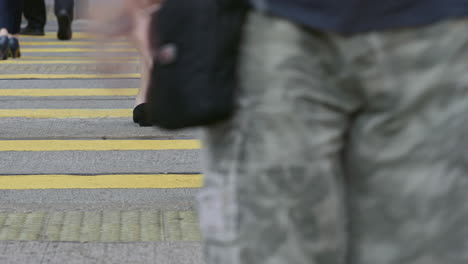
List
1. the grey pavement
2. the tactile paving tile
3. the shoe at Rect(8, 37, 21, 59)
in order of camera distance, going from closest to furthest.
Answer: the grey pavement < the tactile paving tile < the shoe at Rect(8, 37, 21, 59)

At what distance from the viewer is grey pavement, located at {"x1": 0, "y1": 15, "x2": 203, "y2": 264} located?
11.6 feet

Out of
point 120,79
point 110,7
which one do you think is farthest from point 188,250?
point 110,7

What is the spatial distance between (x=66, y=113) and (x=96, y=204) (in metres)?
2.50

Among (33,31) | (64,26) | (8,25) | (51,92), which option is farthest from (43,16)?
(51,92)

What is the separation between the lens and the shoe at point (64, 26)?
11.4m

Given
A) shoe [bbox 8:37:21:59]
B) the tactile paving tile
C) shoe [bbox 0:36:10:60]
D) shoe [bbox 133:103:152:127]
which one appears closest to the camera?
the tactile paving tile

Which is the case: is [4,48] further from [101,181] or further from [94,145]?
[101,181]

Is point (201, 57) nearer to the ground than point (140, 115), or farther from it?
farther from it

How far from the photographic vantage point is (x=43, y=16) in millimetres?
12234

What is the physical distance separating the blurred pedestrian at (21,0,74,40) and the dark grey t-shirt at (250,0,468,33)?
995 cm

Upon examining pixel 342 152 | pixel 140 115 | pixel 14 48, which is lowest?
pixel 14 48

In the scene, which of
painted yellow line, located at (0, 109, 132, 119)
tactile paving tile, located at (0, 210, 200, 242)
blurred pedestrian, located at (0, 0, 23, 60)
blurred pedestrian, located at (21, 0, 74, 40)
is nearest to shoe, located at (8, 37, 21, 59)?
blurred pedestrian, located at (0, 0, 23, 60)

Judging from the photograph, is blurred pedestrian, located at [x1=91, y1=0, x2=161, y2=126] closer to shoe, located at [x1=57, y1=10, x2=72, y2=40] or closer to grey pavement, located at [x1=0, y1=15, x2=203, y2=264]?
grey pavement, located at [x1=0, y1=15, x2=203, y2=264]

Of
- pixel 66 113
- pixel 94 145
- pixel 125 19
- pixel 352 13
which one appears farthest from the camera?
pixel 66 113
